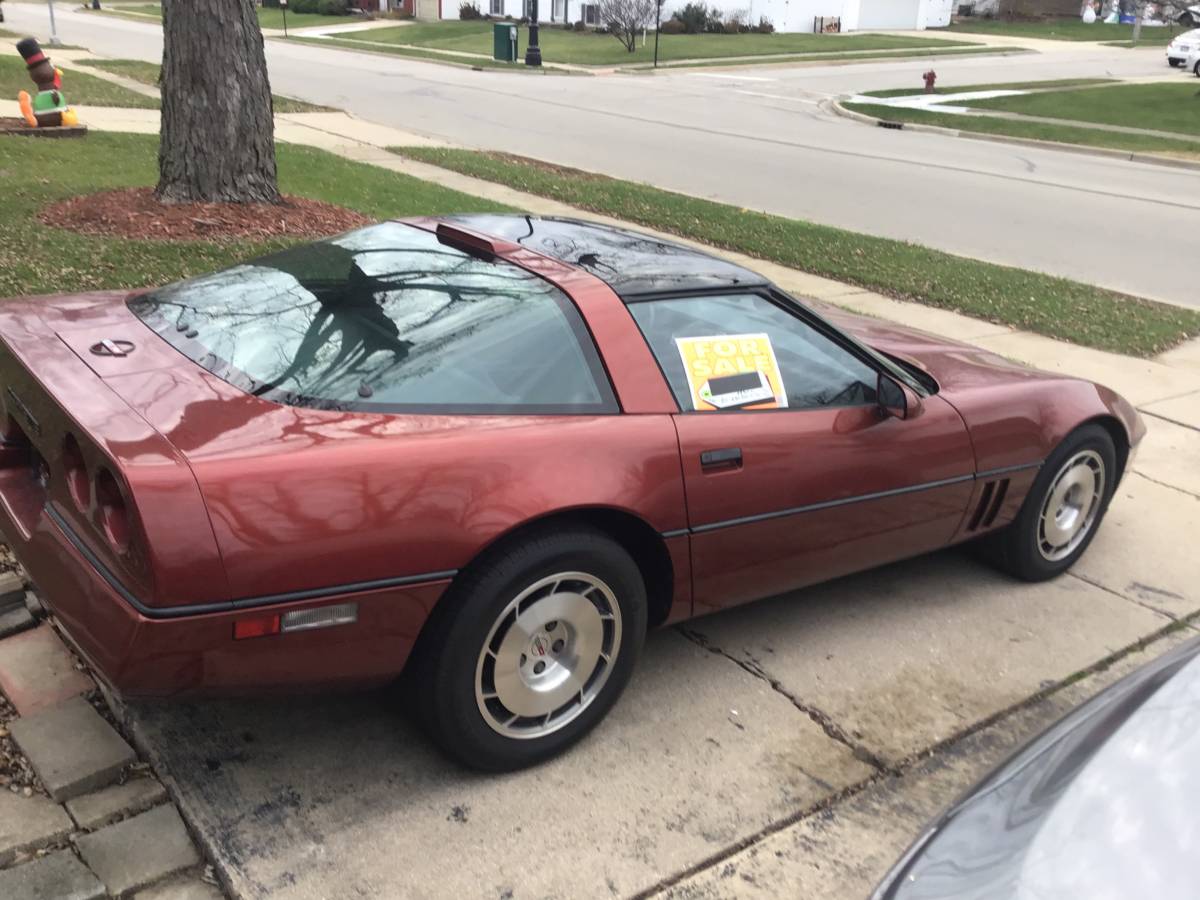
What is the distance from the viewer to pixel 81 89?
18.2 metres

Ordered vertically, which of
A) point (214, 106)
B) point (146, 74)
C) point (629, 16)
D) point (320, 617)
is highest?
point (629, 16)

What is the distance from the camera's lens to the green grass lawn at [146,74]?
18297 millimetres

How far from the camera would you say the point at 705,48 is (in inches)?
1527

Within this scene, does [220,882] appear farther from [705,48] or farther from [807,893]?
[705,48]

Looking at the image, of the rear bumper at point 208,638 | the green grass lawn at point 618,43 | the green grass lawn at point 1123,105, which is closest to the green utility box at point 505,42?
the green grass lawn at point 618,43

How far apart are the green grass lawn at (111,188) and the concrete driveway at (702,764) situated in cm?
418

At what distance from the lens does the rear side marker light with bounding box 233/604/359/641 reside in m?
2.47

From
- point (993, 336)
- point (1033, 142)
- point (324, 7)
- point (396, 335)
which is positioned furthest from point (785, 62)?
point (396, 335)

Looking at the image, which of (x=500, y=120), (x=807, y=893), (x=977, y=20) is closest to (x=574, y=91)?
(x=500, y=120)

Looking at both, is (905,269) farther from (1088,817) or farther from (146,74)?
(146,74)

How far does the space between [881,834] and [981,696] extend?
0.87 m

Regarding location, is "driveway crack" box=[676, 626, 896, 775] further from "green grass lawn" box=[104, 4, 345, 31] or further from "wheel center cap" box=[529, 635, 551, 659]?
"green grass lawn" box=[104, 4, 345, 31]

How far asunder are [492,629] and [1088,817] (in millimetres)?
1458

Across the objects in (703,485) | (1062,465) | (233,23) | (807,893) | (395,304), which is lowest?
(807,893)
